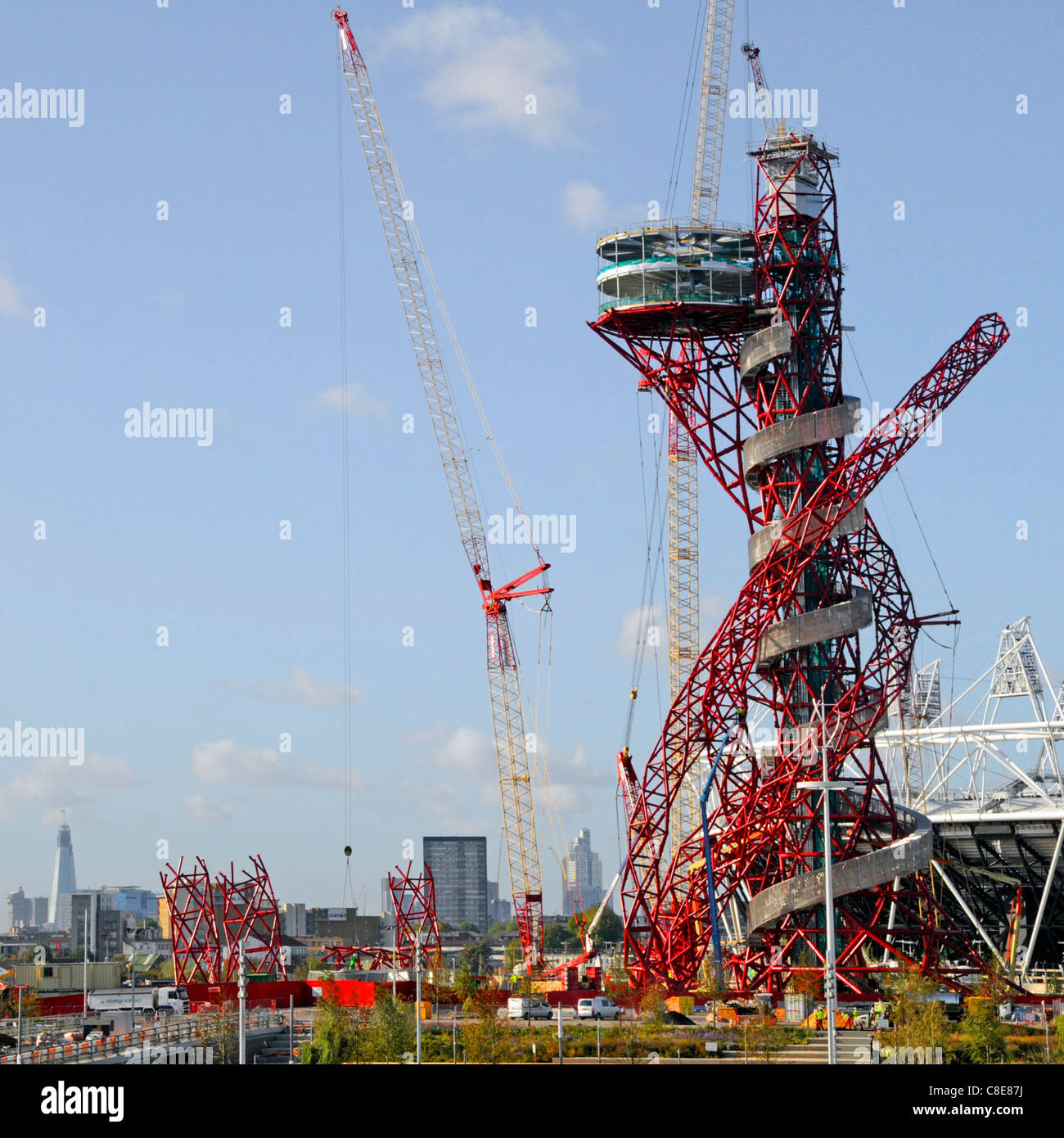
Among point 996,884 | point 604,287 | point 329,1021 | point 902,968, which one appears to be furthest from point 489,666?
point 329,1021

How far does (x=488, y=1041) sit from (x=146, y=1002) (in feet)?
160

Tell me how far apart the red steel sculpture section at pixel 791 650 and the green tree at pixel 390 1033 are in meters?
25.2

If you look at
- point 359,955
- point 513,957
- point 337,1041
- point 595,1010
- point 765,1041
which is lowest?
point 513,957

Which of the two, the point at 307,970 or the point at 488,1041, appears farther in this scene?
the point at 307,970

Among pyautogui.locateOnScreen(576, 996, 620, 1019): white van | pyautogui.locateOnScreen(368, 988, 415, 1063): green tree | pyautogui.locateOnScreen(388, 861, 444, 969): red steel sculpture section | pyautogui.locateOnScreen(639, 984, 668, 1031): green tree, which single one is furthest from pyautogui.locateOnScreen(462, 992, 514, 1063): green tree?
pyautogui.locateOnScreen(388, 861, 444, 969): red steel sculpture section

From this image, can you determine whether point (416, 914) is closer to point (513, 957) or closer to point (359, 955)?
point (359, 955)

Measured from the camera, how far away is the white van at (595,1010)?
3652 inches

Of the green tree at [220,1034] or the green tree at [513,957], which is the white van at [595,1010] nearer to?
the green tree at [220,1034]

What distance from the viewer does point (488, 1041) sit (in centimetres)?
7006

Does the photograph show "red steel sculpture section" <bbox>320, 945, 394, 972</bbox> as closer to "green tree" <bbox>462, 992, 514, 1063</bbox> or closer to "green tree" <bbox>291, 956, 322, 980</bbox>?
"green tree" <bbox>291, 956, 322, 980</bbox>

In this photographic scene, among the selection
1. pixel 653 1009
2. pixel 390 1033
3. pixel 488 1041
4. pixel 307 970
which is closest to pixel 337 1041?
pixel 390 1033

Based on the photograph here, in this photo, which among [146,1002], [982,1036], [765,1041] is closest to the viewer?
[982,1036]

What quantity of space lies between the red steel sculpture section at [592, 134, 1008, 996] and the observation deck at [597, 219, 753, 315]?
0.92 metres
